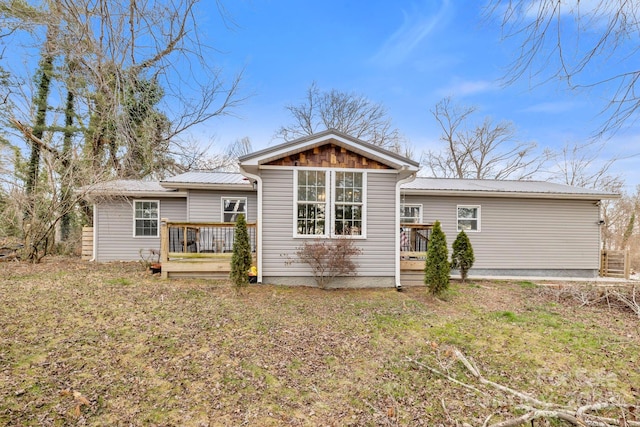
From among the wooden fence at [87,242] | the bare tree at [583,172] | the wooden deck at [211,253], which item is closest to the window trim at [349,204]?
the wooden deck at [211,253]

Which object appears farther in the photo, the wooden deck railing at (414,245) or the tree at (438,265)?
the wooden deck railing at (414,245)

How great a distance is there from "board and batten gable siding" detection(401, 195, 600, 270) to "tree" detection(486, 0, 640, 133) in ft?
28.3

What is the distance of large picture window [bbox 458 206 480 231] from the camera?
1075 centimetres

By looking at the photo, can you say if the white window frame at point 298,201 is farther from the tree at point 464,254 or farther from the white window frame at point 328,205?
the tree at point 464,254

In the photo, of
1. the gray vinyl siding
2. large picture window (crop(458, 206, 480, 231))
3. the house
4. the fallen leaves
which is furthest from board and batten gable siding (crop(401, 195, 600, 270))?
the fallen leaves

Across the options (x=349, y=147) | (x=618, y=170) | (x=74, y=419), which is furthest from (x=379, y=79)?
(x=618, y=170)

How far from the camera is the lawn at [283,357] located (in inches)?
115

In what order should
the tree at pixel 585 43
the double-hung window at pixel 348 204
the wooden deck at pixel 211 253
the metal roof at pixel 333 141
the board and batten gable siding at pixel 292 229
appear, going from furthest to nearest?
the wooden deck at pixel 211 253 → the double-hung window at pixel 348 204 → the board and batten gable siding at pixel 292 229 → the metal roof at pixel 333 141 → the tree at pixel 585 43

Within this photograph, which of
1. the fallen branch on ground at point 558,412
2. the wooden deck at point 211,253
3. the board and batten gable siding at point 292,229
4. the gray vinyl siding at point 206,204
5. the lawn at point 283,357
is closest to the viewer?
the fallen branch on ground at point 558,412

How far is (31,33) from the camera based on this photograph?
2922 mm

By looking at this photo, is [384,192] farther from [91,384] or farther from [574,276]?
[574,276]

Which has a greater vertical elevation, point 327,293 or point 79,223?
point 79,223

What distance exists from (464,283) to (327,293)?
4484 mm

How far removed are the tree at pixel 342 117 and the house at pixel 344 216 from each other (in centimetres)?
1009
